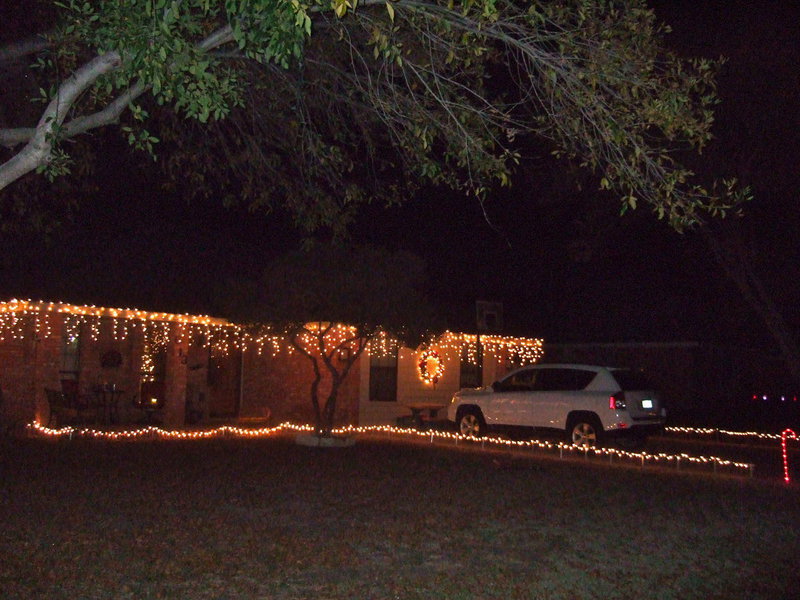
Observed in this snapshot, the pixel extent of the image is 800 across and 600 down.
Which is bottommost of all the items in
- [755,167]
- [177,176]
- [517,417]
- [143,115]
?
[517,417]

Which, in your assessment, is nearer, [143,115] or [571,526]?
[143,115]

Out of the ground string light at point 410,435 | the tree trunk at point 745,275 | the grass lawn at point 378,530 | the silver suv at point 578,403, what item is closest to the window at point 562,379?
the silver suv at point 578,403

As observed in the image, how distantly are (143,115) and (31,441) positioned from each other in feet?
32.7

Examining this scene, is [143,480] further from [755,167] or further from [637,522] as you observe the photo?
[755,167]

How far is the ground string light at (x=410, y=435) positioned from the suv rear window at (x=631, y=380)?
122 cm

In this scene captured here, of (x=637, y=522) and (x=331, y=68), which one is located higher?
(x=331, y=68)

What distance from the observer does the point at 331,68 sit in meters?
10.2

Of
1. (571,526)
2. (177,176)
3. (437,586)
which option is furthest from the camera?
(177,176)

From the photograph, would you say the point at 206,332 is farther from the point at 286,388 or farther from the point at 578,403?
the point at 578,403

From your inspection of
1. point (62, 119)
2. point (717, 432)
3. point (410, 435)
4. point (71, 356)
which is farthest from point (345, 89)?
point (717, 432)

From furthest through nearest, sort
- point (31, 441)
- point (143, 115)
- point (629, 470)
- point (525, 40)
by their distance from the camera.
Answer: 1. point (31, 441)
2. point (629, 470)
3. point (525, 40)
4. point (143, 115)

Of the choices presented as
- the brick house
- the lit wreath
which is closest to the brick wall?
the brick house

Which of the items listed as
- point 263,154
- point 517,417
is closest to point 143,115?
point 263,154

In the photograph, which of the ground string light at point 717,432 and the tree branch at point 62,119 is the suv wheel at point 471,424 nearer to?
the ground string light at point 717,432
